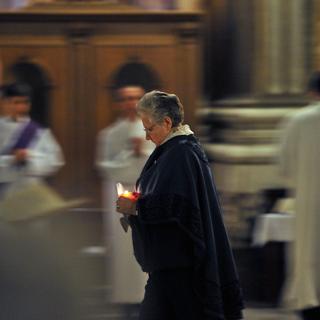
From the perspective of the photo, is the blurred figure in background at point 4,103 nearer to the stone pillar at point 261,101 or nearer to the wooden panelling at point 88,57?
the wooden panelling at point 88,57

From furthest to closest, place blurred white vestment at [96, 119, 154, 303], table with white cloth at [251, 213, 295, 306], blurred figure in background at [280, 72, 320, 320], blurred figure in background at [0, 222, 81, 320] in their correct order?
1. blurred white vestment at [96, 119, 154, 303]
2. table with white cloth at [251, 213, 295, 306]
3. blurred figure in background at [280, 72, 320, 320]
4. blurred figure in background at [0, 222, 81, 320]

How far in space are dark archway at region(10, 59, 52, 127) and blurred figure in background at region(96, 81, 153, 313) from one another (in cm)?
99

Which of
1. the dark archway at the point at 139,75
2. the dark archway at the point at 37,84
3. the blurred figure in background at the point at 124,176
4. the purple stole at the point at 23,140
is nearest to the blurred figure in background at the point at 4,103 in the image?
the purple stole at the point at 23,140

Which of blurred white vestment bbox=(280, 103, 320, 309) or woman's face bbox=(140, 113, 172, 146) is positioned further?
blurred white vestment bbox=(280, 103, 320, 309)

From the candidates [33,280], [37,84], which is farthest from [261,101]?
[33,280]

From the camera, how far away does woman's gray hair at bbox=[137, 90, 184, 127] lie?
560cm

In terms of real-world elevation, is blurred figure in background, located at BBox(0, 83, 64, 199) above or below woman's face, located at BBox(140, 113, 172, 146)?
below

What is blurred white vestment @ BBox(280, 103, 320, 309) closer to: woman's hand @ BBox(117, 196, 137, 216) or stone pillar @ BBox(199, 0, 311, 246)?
stone pillar @ BBox(199, 0, 311, 246)

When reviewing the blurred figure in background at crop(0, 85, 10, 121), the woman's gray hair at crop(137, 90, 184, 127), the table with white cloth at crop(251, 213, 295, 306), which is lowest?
the table with white cloth at crop(251, 213, 295, 306)

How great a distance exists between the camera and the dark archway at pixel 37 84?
30.6ft

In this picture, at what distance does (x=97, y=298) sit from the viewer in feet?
28.1

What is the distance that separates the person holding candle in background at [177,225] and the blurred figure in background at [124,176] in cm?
247

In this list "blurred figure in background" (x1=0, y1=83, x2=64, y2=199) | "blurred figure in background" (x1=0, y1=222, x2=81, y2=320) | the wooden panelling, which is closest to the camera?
"blurred figure in background" (x1=0, y1=222, x2=81, y2=320)

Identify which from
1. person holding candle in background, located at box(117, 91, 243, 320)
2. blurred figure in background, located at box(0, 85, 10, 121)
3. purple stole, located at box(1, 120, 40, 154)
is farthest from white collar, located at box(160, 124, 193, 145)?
blurred figure in background, located at box(0, 85, 10, 121)
